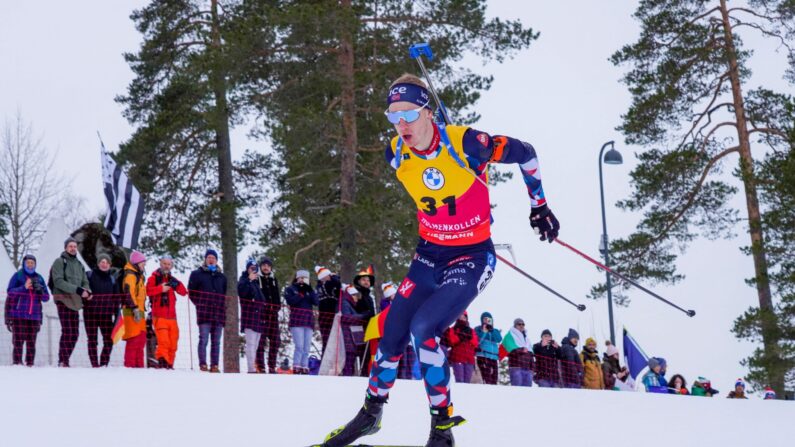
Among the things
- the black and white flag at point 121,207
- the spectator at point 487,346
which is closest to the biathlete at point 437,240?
the spectator at point 487,346

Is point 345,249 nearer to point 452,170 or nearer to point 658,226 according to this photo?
point 658,226

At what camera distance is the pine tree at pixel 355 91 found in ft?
67.2

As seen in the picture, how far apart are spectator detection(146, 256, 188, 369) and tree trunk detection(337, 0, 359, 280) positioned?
28.9 feet

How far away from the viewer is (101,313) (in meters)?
11.8

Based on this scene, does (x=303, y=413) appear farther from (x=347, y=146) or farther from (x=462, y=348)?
(x=347, y=146)

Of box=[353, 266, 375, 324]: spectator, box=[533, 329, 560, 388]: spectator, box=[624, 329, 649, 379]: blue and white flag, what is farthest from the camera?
box=[624, 329, 649, 379]: blue and white flag

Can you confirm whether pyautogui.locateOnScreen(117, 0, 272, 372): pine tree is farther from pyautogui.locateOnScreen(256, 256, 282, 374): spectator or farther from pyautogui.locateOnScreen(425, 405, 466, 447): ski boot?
pyautogui.locateOnScreen(425, 405, 466, 447): ski boot

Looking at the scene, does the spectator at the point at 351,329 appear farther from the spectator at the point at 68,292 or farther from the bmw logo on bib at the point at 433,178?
the bmw logo on bib at the point at 433,178

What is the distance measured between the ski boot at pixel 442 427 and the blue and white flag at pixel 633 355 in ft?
45.7

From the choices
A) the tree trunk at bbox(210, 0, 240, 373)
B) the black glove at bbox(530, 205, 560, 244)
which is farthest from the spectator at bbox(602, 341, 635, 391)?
the black glove at bbox(530, 205, 560, 244)

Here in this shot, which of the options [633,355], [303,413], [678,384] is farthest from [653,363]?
[303,413]

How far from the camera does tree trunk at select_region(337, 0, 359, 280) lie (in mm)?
21062

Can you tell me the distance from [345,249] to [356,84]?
3.70 meters

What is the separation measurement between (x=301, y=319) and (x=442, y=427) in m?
7.96
